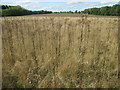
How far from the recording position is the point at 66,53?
3.47 metres

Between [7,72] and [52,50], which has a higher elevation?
[52,50]

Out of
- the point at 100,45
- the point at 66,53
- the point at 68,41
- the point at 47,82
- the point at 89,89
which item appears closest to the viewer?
the point at 89,89

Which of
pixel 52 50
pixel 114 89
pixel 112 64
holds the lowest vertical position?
pixel 114 89

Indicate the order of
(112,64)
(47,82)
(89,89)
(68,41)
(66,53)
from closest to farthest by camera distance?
(89,89) → (47,82) → (112,64) → (66,53) → (68,41)

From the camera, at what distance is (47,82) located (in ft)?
7.89

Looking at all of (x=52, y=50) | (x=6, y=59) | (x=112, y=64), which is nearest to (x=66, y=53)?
(x=52, y=50)

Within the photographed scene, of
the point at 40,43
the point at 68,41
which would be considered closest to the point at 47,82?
the point at 40,43

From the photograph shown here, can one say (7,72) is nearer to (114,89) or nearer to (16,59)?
(16,59)

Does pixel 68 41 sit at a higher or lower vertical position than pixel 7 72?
higher

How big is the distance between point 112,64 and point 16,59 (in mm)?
2328

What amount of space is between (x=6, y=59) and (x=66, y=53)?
1.53 metres

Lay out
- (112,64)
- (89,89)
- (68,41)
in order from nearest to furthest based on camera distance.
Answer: (89,89)
(112,64)
(68,41)

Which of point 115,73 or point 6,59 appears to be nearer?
point 115,73

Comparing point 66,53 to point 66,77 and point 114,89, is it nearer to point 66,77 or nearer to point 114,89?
point 66,77
